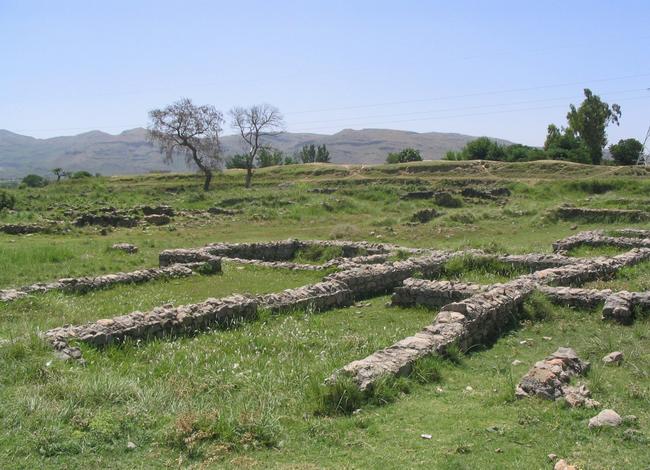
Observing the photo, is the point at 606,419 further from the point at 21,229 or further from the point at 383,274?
the point at 21,229

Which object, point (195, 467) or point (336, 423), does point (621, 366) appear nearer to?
point (336, 423)

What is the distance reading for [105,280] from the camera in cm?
1534

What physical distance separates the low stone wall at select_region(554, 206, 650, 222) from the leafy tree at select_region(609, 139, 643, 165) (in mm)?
43257

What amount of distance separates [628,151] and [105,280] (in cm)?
6475

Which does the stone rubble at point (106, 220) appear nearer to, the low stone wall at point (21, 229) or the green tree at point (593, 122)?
the low stone wall at point (21, 229)

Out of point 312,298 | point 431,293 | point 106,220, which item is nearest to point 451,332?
point 431,293

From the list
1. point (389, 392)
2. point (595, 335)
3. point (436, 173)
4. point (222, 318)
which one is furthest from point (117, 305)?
point (436, 173)

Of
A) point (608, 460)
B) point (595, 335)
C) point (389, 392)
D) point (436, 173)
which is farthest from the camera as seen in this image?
point (436, 173)

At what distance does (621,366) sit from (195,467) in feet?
19.5

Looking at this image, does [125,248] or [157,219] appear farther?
[157,219]

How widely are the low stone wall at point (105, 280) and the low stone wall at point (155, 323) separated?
4509 millimetres

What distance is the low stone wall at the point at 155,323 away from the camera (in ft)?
30.3

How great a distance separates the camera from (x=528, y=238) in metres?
24.3

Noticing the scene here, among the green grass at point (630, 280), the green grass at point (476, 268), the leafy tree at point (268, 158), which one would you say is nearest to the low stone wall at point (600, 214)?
the green grass at point (630, 280)
